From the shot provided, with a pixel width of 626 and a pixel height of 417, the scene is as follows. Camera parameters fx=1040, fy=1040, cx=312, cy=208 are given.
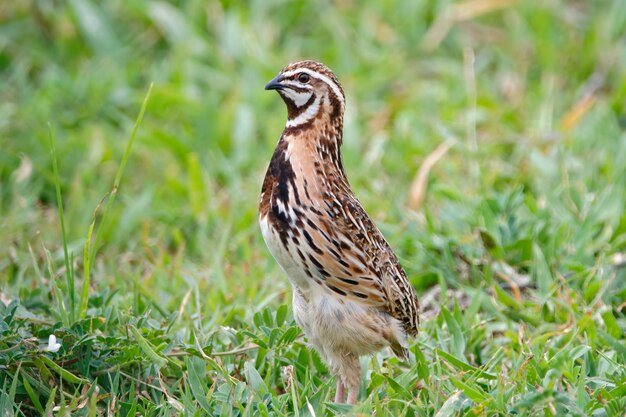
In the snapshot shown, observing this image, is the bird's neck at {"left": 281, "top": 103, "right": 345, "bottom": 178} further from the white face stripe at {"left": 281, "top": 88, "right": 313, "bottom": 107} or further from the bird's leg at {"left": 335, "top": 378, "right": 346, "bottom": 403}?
the bird's leg at {"left": 335, "top": 378, "right": 346, "bottom": 403}

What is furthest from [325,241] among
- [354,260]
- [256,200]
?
[256,200]

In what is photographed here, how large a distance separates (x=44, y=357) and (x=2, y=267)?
1.65 m

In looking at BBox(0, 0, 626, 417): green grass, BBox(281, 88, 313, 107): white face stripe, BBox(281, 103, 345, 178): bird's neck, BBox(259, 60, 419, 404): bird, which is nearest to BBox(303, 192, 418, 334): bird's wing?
BBox(259, 60, 419, 404): bird

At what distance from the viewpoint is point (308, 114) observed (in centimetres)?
473

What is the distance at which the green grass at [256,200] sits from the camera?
4645 mm

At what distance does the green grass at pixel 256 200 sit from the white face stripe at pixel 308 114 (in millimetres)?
770

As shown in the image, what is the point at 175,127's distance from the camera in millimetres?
8039

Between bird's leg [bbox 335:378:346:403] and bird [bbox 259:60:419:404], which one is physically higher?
bird [bbox 259:60:419:404]

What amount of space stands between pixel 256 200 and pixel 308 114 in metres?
2.39

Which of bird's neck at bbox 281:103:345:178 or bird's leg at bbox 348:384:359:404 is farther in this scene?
bird's leg at bbox 348:384:359:404

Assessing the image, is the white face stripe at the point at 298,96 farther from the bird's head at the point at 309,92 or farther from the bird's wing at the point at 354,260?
the bird's wing at the point at 354,260

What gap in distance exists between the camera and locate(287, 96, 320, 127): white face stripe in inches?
186

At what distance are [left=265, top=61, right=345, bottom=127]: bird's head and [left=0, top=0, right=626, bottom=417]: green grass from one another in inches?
30.2

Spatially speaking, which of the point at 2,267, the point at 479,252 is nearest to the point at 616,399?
the point at 479,252
